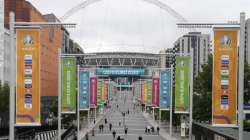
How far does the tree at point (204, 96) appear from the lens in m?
56.7

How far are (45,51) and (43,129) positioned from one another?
75.9 metres

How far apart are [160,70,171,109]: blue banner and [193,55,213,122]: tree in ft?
11.0

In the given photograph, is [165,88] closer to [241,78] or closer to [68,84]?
[68,84]

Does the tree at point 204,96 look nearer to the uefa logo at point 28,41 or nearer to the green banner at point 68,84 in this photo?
the green banner at point 68,84

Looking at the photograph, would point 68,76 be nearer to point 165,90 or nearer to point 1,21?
point 165,90

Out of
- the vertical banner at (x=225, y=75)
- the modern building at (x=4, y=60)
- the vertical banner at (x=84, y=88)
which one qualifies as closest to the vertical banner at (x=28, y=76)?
the vertical banner at (x=225, y=75)

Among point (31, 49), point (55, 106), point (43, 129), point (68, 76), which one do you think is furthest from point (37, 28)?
point (55, 106)

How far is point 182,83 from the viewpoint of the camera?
3991 centimetres

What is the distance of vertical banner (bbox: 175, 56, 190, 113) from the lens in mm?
38625

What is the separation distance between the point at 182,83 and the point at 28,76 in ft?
66.3

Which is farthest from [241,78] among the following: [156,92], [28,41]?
[156,92]

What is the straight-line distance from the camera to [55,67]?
517ft

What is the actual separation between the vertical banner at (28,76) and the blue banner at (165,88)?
34261mm

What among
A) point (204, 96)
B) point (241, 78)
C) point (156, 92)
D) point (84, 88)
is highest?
point (241, 78)
